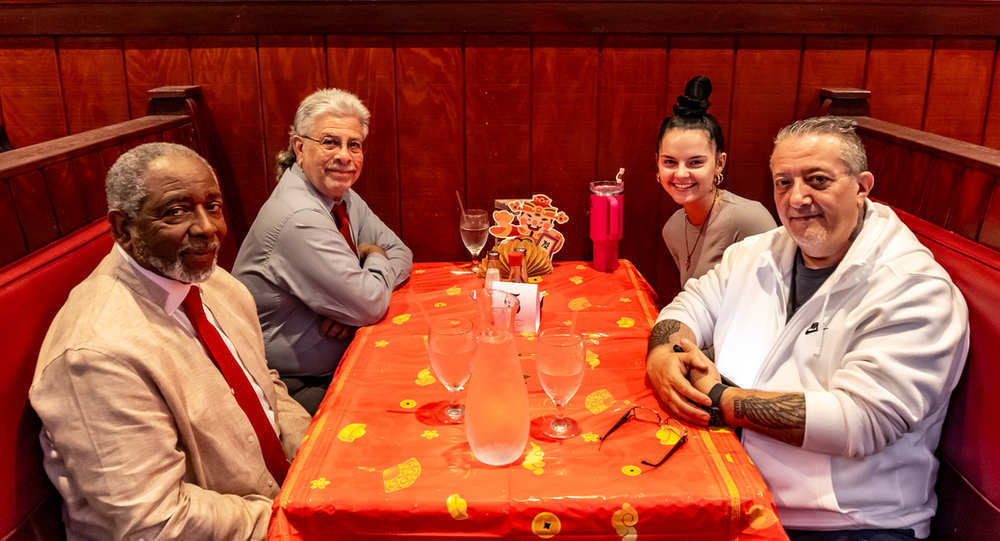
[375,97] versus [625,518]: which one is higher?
[375,97]

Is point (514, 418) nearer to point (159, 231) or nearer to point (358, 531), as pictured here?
point (358, 531)

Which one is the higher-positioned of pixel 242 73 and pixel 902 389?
pixel 242 73

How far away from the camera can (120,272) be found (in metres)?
1.36

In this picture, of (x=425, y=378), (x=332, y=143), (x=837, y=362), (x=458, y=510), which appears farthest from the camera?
(x=332, y=143)

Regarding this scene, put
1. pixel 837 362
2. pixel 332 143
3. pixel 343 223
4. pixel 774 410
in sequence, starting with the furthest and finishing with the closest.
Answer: pixel 343 223, pixel 332 143, pixel 837 362, pixel 774 410

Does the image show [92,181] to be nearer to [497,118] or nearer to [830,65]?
[497,118]

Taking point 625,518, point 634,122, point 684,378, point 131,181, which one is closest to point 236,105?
point 131,181

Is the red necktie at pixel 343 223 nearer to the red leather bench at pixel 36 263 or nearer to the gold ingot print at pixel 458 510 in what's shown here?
the red leather bench at pixel 36 263

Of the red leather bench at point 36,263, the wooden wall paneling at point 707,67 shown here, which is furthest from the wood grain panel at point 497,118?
the red leather bench at point 36,263

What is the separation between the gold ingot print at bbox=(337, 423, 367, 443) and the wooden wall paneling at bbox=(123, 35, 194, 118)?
1852 millimetres

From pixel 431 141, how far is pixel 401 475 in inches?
67.5

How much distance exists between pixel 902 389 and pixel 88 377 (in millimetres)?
1543

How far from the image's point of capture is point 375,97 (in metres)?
2.64

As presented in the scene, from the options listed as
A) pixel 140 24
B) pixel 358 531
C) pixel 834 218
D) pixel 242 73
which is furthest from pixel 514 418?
pixel 140 24
